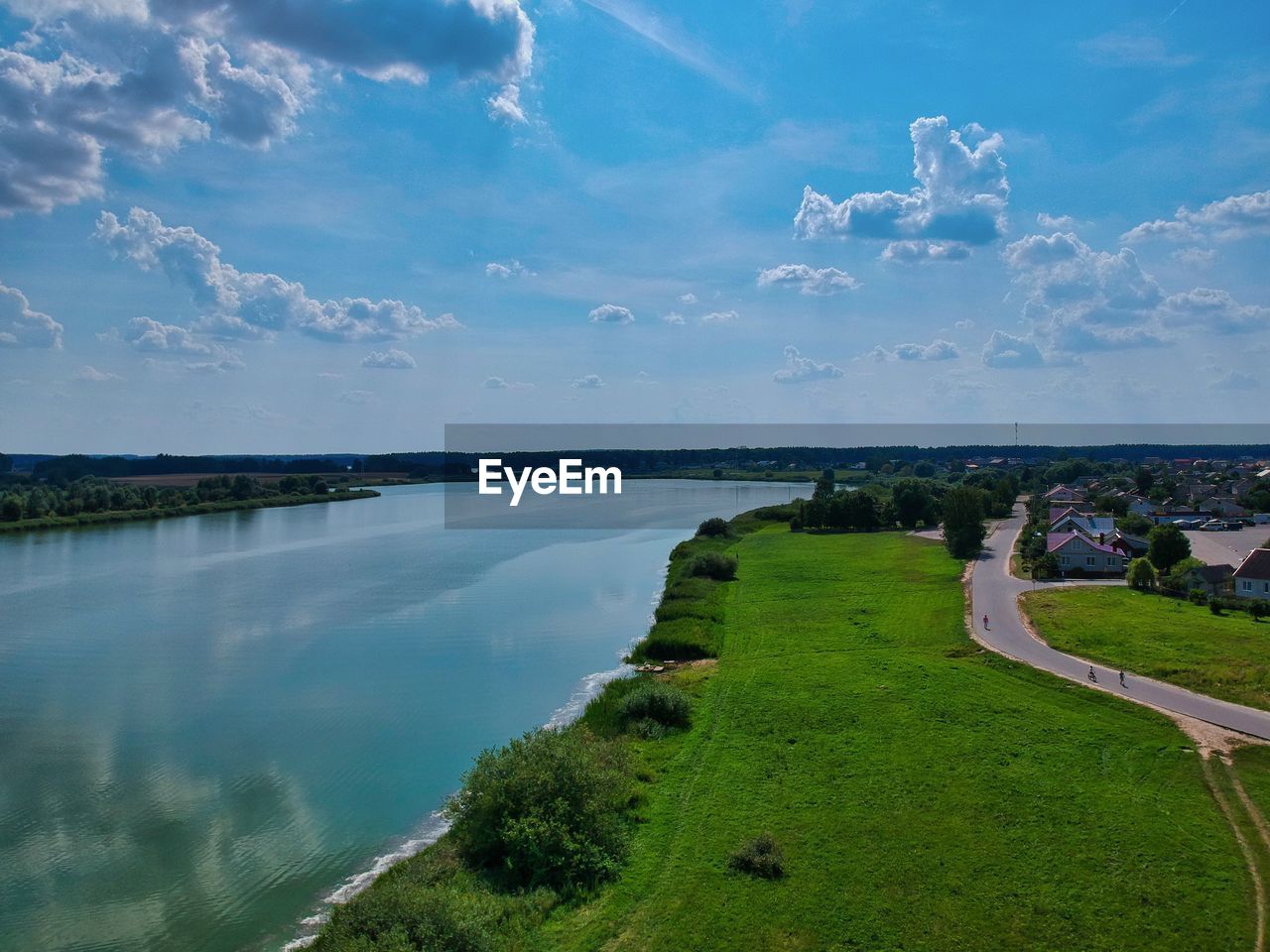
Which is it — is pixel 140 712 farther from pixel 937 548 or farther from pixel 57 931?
pixel 937 548

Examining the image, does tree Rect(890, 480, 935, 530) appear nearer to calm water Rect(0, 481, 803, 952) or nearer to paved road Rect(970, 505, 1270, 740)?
paved road Rect(970, 505, 1270, 740)

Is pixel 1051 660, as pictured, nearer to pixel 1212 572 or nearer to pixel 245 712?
pixel 1212 572

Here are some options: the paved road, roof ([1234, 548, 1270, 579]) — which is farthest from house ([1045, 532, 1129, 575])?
roof ([1234, 548, 1270, 579])

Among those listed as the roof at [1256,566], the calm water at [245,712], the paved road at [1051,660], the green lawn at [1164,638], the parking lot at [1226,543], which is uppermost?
the roof at [1256,566]

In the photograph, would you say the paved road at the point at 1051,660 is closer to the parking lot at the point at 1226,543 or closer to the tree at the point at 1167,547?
the tree at the point at 1167,547

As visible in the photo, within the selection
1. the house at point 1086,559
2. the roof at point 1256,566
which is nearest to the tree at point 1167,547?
the house at point 1086,559

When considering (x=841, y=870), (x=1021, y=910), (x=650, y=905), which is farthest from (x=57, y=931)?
(x=1021, y=910)

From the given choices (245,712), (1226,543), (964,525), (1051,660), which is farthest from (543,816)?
(1226,543)
